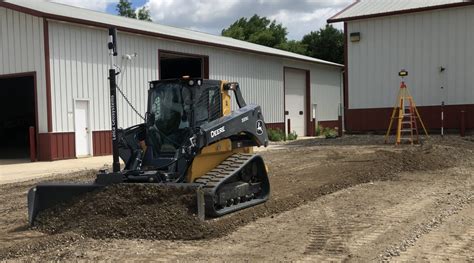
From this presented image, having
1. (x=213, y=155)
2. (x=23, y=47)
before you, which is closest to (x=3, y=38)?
(x=23, y=47)

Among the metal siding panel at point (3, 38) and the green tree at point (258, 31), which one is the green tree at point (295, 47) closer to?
the green tree at point (258, 31)

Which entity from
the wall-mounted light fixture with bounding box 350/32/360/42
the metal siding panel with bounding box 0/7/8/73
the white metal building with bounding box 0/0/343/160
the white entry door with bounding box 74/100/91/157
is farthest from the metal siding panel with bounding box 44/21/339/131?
the wall-mounted light fixture with bounding box 350/32/360/42

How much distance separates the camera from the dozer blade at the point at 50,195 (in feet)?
24.8

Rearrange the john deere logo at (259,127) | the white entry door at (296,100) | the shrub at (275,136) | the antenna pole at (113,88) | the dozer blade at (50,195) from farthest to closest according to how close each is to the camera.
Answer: the white entry door at (296,100) < the shrub at (275,136) < the john deere logo at (259,127) < the dozer blade at (50,195) < the antenna pole at (113,88)

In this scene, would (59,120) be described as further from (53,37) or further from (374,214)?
(374,214)

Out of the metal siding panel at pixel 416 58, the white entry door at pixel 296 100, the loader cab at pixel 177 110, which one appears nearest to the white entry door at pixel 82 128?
the metal siding panel at pixel 416 58

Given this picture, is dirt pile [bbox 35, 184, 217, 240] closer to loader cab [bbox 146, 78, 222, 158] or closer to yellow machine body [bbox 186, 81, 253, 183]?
yellow machine body [bbox 186, 81, 253, 183]

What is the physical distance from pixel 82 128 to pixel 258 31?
163 ft

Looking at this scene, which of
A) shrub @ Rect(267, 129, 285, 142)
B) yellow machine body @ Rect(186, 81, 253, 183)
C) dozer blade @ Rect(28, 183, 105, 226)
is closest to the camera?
dozer blade @ Rect(28, 183, 105, 226)

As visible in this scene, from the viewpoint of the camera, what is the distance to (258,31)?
6744cm

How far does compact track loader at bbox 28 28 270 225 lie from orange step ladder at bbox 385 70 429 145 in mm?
10783

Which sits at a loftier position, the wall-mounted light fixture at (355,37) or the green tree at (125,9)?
the green tree at (125,9)

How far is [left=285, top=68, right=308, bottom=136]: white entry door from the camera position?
3403 centimetres

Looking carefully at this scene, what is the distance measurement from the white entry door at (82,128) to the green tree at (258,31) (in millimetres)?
45543
